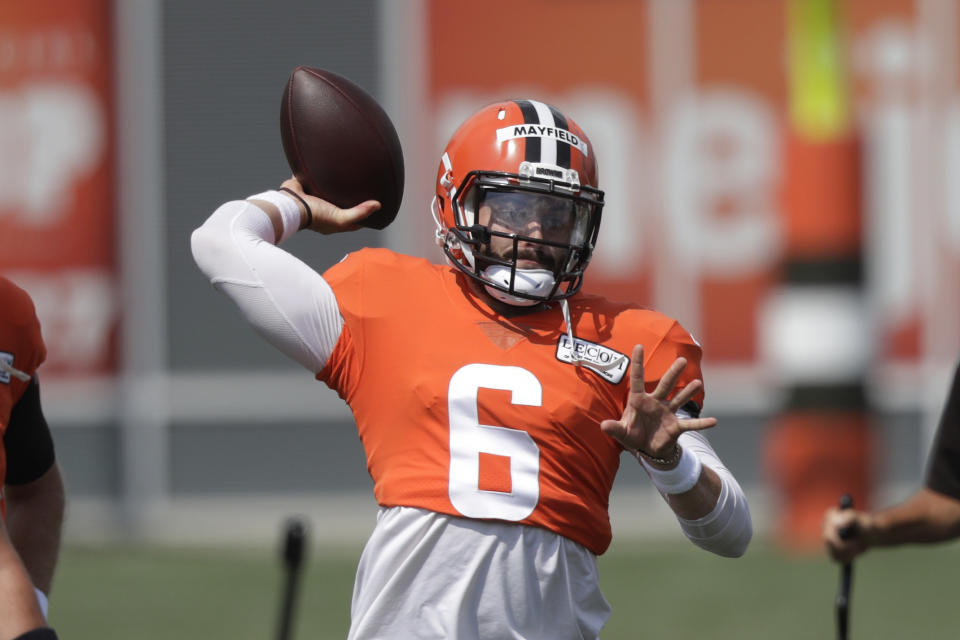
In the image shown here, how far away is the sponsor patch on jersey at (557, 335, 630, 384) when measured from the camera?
2.99 meters

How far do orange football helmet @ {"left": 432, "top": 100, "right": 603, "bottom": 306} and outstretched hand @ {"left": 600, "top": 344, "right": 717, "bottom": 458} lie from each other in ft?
1.01

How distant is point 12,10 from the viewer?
10961mm

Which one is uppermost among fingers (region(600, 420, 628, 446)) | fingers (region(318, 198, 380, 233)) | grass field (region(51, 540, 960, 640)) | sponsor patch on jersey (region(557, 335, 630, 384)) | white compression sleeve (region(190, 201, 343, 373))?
fingers (region(318, 198, 380, 233))

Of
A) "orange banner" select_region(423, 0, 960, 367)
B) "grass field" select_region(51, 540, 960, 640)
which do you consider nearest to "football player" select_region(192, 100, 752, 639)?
"grass field" select_region(51, 540, 960, 640)

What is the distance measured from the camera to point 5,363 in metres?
3.02

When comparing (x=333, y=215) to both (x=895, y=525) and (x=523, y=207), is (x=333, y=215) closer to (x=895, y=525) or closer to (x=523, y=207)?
(x=523, y=207)

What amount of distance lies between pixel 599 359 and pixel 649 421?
214 mm

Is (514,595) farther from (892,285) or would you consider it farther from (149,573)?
(892,285)

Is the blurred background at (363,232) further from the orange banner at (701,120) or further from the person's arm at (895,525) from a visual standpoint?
the person's arm at (895,525)

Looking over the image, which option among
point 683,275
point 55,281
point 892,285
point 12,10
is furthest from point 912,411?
point 12,10

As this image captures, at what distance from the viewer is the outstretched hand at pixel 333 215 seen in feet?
10.6

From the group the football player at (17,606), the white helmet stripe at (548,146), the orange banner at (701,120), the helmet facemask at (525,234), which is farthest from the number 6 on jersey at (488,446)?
the orange banner at (701,120)

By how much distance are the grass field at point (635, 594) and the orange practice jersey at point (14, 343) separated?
433 cm

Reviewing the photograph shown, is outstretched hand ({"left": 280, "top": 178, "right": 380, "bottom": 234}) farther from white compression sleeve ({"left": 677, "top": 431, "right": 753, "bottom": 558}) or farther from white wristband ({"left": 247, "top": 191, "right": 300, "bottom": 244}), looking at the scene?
white compression sleeve ({"left": 677, "top": 431, "right": 753, "bottom": 558})
